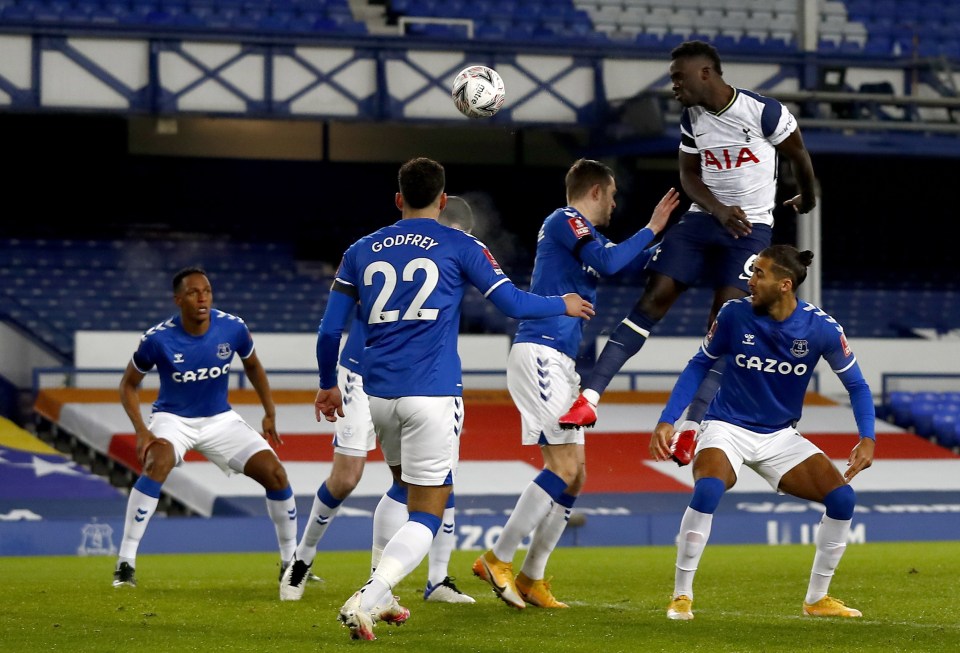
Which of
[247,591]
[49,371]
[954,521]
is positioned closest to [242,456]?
[247,591]

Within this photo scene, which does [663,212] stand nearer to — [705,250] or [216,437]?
[705,250]

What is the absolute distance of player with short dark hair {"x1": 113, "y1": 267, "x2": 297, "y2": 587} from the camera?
10078 millimetres

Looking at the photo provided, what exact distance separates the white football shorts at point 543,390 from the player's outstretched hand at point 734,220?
118cm

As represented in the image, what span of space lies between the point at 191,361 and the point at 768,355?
423 centimetres

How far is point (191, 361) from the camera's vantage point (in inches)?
407

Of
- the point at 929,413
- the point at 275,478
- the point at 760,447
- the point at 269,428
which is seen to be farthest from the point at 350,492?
the point at 929,413

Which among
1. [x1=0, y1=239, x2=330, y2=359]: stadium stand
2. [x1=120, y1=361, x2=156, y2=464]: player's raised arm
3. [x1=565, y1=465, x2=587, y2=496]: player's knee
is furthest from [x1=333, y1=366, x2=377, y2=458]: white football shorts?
[x1=0, y1=239, x2=330, y2=359]: stadium stand

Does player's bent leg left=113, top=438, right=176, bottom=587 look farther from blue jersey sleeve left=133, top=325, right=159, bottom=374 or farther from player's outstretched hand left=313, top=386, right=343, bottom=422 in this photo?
player's outstretched hand left=313, top=386, right=343, bottom=422

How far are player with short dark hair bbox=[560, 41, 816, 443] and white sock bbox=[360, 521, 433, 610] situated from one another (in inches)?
70.0

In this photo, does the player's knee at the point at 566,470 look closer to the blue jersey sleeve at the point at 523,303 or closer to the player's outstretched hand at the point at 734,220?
the player's outstretched hand at the point at 734,220

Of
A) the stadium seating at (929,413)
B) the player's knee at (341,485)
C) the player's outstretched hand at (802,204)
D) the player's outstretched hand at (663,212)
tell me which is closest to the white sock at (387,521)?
the player's knee at (341,485)

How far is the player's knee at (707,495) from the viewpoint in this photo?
24.6ft

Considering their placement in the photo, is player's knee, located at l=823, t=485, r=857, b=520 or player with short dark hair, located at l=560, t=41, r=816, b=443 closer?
player's knee, located at l=823, t=485, r=857, b=520

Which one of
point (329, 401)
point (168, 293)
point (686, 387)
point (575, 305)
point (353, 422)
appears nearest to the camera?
point (575, 305)
